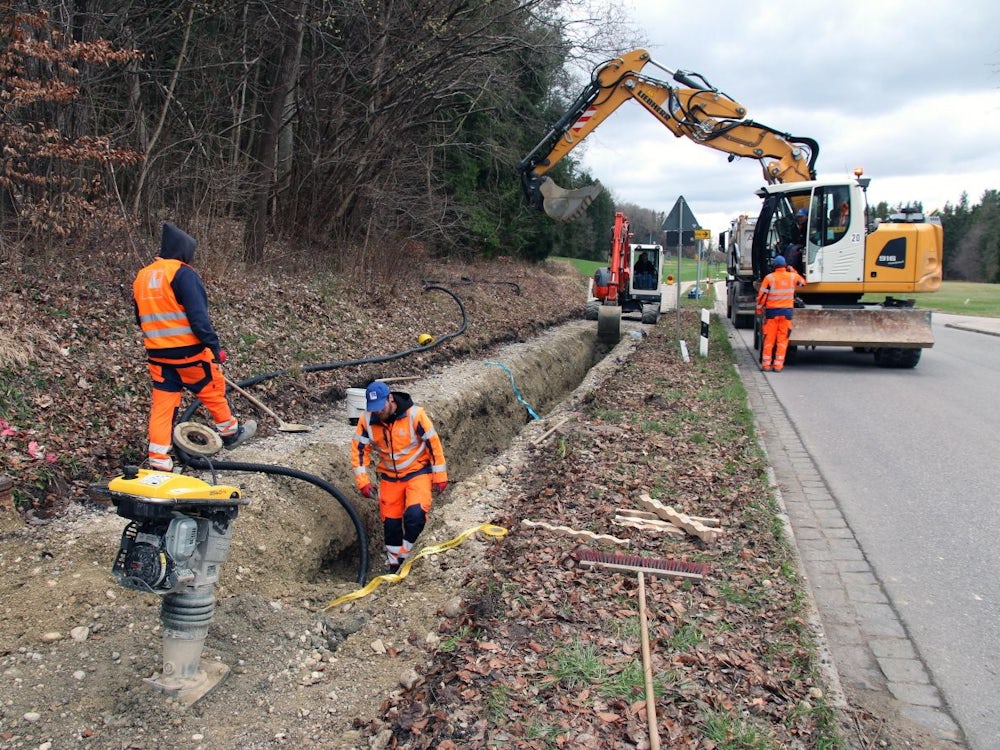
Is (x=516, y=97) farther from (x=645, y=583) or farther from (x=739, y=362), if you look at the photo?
(x=645, y=583)

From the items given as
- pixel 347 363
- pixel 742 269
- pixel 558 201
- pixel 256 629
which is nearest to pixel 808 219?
pixel 558 201

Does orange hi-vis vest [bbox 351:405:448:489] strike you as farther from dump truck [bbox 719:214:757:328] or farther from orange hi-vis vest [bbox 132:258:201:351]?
dump truck [bbox 719:214:757:328]

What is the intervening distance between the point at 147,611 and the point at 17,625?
671 mm

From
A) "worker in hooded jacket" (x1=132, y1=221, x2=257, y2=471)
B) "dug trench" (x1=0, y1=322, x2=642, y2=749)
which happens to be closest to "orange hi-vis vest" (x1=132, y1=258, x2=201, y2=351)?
"worker in hooded jacket" (x1=132, y1=221, x2=257, y2=471)

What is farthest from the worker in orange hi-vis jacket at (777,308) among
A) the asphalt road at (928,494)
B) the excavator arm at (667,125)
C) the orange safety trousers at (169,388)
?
the orange safety trousers at (169,388)

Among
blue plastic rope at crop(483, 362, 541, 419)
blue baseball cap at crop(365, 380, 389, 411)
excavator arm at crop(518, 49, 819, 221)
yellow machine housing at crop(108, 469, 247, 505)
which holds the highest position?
excavator arm at crop(518, 49, 819, 221)

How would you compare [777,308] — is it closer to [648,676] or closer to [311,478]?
[311,478]

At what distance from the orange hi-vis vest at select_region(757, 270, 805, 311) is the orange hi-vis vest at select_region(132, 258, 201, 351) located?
9669mm

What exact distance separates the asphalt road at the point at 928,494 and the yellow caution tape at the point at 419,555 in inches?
106

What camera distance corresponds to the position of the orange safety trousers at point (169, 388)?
18.8 ft

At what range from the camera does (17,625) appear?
4129mm

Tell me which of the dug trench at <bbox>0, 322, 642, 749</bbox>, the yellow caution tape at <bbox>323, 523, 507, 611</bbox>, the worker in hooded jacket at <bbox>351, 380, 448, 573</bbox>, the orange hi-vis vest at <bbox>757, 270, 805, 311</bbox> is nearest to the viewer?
the dug trench at <bbox>0, 322, 642, 749</bbox>

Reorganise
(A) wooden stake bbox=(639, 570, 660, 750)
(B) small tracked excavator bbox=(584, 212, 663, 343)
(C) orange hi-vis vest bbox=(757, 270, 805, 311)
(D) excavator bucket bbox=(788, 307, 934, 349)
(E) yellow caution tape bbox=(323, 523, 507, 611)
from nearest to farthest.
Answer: (A) wooden stake bbox=(639, 570, 660, 750)
(E) yellow caution tape bbox=(323, 523, 507, 611)
(C) orange hi-vis vest bbox=(757, 270, 805, 311)
(D) excavator bucket bbox=(788, 307, 934, 349)
(B) small tracked excavator bbox=(584, 212, 663, 343)

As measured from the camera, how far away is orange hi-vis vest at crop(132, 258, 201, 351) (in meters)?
5.64
